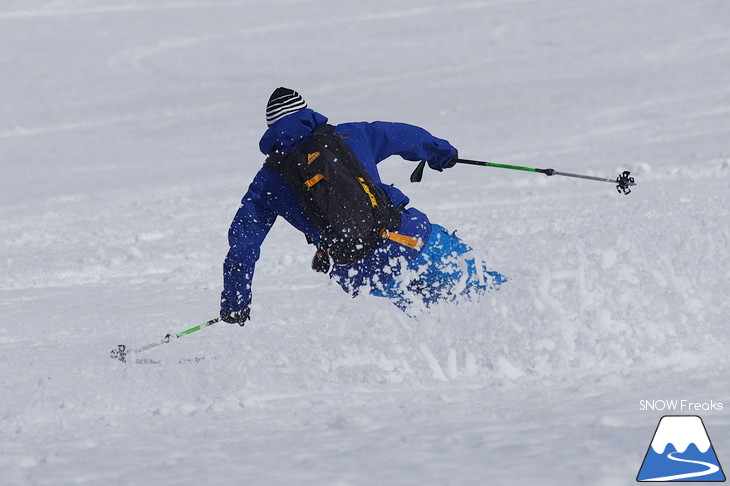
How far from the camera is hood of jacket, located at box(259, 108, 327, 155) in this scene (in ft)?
15.1

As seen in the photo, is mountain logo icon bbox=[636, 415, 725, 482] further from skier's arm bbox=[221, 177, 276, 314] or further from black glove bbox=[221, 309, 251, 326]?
black glove bbox=[221, 309, 251, 326]

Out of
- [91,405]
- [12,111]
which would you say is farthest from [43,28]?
[91,405]

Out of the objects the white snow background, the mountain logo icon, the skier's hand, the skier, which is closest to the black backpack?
the skier

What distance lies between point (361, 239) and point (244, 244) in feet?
2.07

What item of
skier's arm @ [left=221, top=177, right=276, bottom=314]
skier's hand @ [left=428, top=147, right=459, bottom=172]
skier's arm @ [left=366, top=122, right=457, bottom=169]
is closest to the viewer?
skier's arm @ [left=221, top=177, right=276, bottom=314]

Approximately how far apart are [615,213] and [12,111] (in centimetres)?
1324

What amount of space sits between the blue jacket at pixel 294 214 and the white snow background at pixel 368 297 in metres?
0.37

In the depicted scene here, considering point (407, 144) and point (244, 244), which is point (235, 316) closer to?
point (244, 244)

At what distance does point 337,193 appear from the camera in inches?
178

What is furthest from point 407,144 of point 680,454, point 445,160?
point 680,454

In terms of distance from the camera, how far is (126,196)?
12258 mm

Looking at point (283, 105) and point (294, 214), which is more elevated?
point (283, 105)

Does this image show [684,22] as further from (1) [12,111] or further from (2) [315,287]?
(2) [315,287]

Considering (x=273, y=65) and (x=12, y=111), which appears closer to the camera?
(x=12, y=111)
